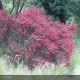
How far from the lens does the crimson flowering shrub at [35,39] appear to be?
9727mm

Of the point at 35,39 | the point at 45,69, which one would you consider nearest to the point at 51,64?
the point at 45,69

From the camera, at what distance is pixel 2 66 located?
8.56m

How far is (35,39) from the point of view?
31.7ft

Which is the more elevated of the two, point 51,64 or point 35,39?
point 35,39

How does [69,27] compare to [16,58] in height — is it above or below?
above

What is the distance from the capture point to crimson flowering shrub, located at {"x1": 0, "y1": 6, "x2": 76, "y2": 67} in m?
9.73

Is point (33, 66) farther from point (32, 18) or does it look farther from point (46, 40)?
point (32, 18)

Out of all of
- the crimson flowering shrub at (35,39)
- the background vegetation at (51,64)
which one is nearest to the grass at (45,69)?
the background vegetation at (51,64)

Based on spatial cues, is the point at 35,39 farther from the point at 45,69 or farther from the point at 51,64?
the point at 45,69

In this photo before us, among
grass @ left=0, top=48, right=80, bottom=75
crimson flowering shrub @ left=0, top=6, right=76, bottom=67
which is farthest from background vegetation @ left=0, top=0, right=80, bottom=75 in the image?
crimson flowering shrub @ left=0, top=6, right=76, bottom=67

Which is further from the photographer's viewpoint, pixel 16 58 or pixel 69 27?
pixel 69 27

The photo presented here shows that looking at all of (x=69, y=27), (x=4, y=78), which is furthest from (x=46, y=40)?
(x=4, y=78)

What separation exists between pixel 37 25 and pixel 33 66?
1.33 meters

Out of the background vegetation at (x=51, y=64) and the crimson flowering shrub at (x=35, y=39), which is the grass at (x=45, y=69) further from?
the crimson flowering shrub at (x=35, y=39)
